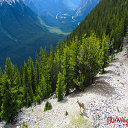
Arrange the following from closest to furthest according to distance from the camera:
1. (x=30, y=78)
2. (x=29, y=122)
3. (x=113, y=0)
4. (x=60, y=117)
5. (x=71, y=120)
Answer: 1. (x=71, y=120)
2. (x=60, y=117)
3. (x=29, y=122)
4. (x=30, y=78)
5. (x=113, y=0)

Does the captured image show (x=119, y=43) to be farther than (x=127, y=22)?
No

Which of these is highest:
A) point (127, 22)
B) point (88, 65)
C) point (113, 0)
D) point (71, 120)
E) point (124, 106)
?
point (113, 0)

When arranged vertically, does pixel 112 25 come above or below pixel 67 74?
above

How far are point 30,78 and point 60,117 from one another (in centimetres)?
3587

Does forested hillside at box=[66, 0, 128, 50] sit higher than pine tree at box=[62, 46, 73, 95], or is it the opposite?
forested hillside at box=[66, 0, 128, 50]

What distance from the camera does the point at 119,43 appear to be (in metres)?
48.8

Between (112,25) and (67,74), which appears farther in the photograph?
(112,25)

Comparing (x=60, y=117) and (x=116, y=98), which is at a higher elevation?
(x=116, y=98)

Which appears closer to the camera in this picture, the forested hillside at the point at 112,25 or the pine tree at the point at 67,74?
the pine tree at the point at 67,74

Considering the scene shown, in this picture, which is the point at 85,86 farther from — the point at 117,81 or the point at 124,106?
the point at 124,106

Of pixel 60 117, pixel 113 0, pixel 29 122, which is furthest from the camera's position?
pixel 113 0

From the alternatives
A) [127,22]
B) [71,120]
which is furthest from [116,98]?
[127,22]

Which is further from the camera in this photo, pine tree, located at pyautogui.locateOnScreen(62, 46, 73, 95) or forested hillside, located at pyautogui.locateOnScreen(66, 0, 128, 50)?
forested hillside, located at pyautogui.locateOnScreen(66, 0, 128, 50)

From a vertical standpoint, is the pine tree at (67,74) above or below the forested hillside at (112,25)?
below
